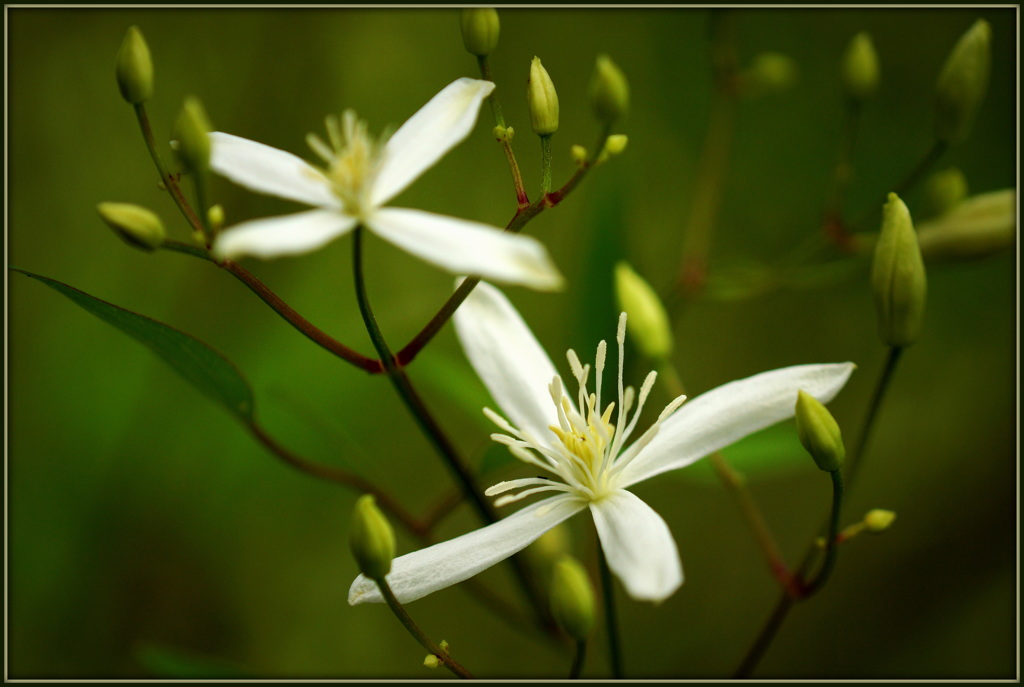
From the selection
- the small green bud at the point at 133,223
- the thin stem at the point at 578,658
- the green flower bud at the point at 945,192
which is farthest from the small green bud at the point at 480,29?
the green flower bud at the point at 945,192

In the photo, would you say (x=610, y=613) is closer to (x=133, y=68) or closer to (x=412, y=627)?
(x=412, y=627)

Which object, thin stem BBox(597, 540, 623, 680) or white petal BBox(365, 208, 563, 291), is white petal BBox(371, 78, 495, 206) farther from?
thin stem BBox(597, 540, 623, 680)

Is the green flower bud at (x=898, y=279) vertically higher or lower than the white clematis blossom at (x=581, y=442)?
higher

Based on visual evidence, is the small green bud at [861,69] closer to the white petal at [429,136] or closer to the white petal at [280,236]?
the white petal at [429,136]

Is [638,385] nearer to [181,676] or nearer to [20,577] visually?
[181,676]

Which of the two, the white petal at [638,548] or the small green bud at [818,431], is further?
the small green bud at [818,431]

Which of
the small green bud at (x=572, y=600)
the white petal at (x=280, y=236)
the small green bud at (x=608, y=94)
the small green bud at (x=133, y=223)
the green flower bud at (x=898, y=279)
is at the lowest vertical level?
the small green bud at (x=572, y=600)
